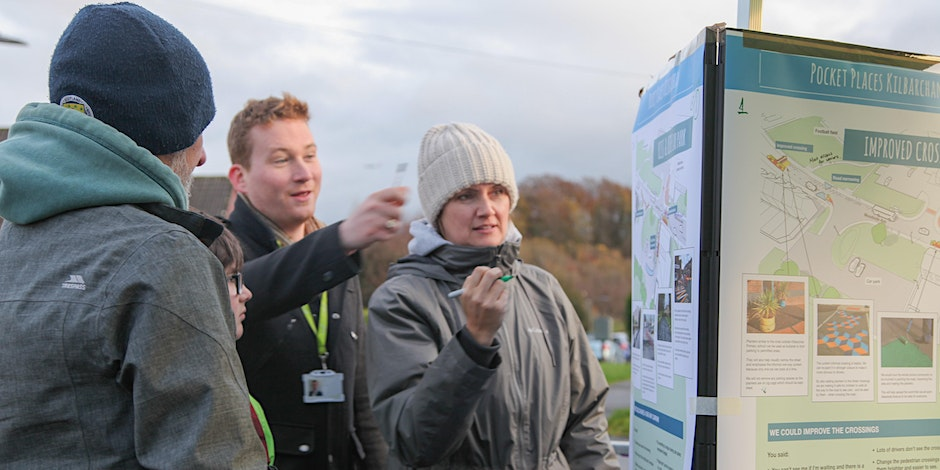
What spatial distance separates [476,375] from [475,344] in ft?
0.26

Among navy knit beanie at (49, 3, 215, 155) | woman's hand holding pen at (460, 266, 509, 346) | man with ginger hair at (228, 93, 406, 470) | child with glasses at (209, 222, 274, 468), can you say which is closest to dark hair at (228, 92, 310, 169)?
man with ginger hair at (228, 93, 406, 470)

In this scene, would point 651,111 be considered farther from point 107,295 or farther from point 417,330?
point 107,295

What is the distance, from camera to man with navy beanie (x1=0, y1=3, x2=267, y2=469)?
43.3 inches

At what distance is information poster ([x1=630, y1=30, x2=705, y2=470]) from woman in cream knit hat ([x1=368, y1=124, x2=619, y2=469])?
0.31 m

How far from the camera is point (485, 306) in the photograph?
2.06 m

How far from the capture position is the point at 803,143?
5.41 ft

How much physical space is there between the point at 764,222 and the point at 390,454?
4.06ft

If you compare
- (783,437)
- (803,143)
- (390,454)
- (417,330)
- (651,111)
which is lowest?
(390,454)

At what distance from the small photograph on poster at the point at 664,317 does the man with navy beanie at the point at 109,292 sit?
37.6 inches

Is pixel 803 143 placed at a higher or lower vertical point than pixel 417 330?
higher

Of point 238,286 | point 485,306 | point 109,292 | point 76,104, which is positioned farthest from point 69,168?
point 485,306

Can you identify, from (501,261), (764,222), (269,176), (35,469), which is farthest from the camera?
(269,176)

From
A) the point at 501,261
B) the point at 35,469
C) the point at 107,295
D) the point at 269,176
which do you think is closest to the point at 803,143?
the point at 501,261

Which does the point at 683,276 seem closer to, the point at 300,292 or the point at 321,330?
the point at 300,292
